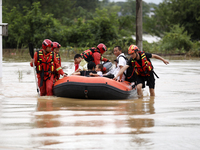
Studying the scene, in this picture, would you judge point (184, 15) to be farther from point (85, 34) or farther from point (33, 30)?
point (33, 30)

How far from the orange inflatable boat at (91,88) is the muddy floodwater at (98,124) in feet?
0.60

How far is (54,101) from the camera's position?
8.69 m

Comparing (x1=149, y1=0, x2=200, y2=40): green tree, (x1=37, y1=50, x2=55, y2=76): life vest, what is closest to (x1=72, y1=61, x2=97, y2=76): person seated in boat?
(x1=37, y1=50, x2=55, y2=76): life vest

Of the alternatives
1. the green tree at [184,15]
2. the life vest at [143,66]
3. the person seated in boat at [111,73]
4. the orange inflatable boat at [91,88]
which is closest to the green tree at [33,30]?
the green tree at [184,15]

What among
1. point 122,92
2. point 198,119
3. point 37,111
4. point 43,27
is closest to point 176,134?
point 198,119

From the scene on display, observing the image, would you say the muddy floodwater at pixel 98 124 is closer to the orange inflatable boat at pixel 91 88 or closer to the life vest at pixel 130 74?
the orange inflatable boat at pixel 91 88

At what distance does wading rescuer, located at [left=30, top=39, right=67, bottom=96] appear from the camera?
364 inches

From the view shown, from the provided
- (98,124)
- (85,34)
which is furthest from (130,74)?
(85,34)

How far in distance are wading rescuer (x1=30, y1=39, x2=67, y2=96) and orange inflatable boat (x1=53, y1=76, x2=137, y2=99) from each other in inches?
12.7

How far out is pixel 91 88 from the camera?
28.6 ft

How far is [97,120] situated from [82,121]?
0.25 meters

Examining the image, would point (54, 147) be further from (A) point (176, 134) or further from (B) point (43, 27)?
(B) point (43, 27)

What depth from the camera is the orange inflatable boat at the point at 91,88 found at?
8.74 metres

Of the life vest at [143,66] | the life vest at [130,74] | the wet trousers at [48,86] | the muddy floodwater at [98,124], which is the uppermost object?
the life vest at [143,66]
